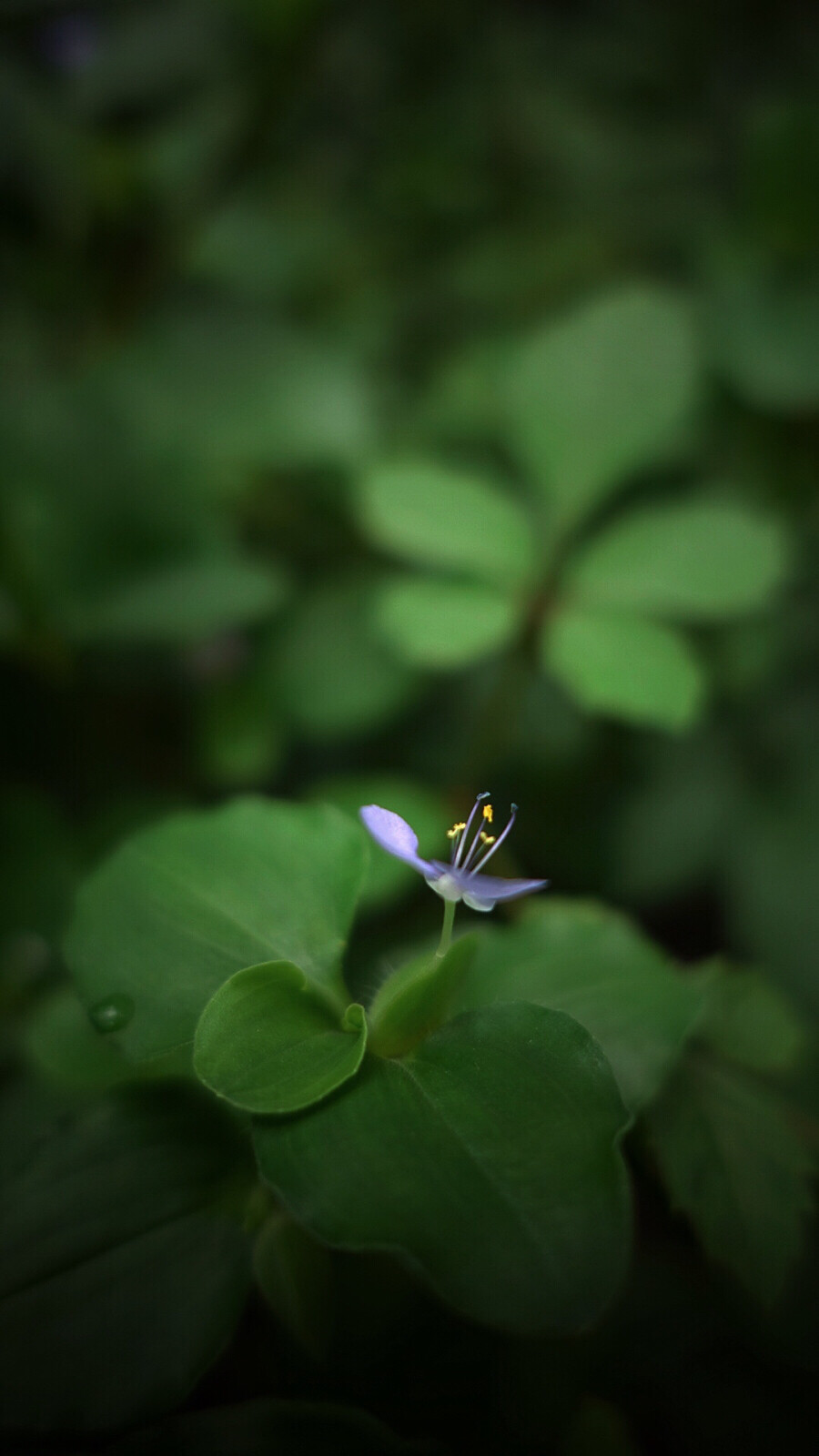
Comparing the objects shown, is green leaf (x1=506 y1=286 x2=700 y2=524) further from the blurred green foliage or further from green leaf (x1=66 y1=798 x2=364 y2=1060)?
green leaf (x1=66 y1=798 x2=364 y2=1060)

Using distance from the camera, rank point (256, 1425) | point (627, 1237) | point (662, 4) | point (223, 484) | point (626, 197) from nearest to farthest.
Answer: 1. point (627, 1237)
2. point (256, 1425)
3. point (223, 484)
4. point (626, 197)
5. point (662, 4)

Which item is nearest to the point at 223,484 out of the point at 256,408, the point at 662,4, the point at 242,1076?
the point at 256,408

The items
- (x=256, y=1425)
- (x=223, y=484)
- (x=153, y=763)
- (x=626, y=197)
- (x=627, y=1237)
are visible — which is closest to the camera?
(x=627, y=1237)

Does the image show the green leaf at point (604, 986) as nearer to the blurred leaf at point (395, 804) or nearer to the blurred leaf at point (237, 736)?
the blurred leaf at point (395, 804)

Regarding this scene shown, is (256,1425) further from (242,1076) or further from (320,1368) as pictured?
(242,1076)

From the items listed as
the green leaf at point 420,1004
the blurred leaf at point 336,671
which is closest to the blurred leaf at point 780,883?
the blurred leaf at point 336,671
